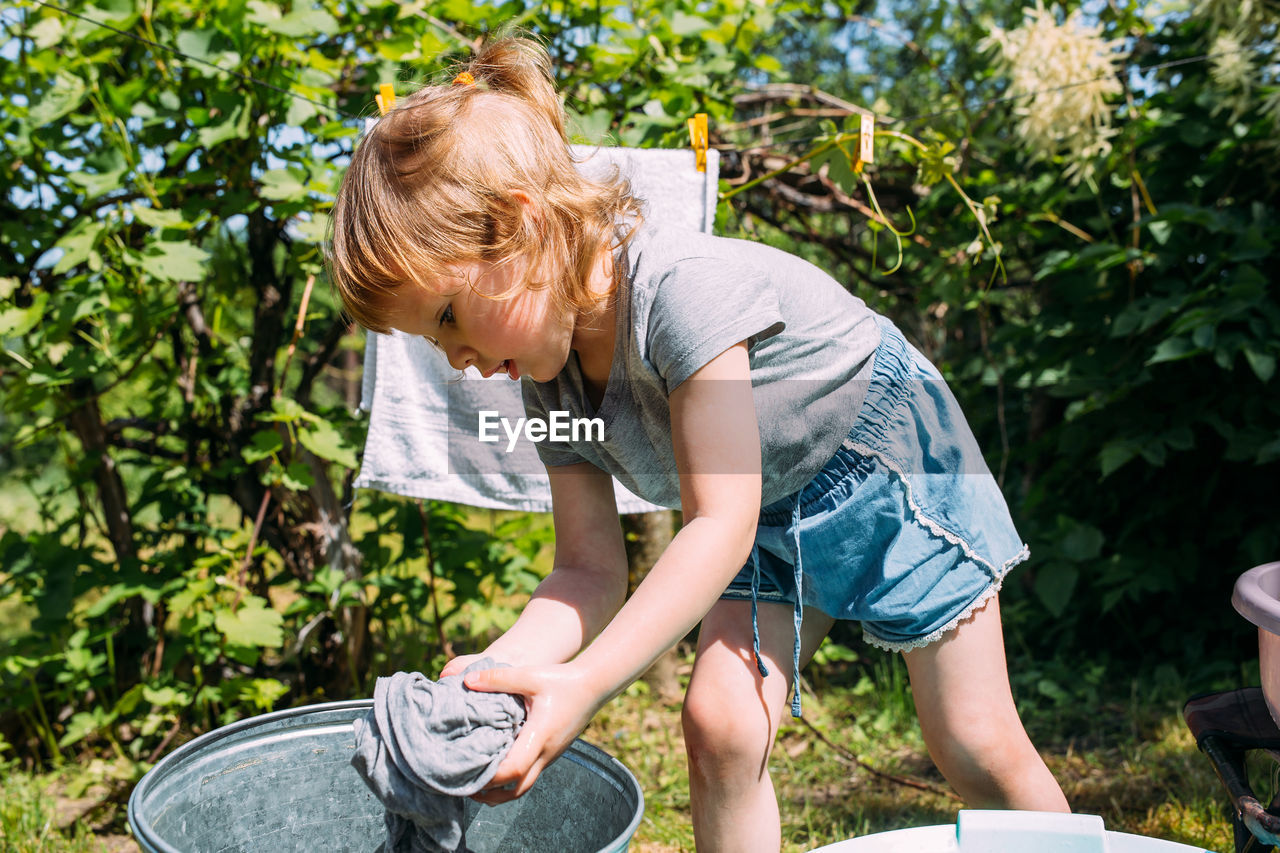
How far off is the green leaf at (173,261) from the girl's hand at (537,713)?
1.27 metres

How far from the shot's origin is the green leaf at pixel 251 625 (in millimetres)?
1941

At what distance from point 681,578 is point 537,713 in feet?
0.62

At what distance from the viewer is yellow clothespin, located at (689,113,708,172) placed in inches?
74.1

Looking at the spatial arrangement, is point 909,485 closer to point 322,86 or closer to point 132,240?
point 322,86

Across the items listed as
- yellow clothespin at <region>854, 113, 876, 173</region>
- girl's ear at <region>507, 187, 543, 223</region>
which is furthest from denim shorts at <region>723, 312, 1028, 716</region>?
yellow clothespin at <region>854, 113, 876, 173</region>

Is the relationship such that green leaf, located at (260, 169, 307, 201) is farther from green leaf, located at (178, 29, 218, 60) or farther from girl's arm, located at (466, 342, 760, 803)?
girl's arm, located at (466, 342, 760, 803)

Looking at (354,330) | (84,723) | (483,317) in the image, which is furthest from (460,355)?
(84,723)

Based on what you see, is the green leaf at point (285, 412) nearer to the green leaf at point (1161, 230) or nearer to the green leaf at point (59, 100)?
the green leaf at point (59, 100)

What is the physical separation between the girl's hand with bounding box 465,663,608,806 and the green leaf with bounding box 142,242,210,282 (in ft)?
4.16

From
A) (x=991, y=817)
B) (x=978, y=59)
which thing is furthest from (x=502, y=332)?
(x=978, y=59)

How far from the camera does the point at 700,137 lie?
1900 mm

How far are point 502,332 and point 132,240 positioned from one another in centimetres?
147

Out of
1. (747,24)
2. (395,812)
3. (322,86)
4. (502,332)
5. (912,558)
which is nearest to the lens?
(395,812)

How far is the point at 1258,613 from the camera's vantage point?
3.56 ft
